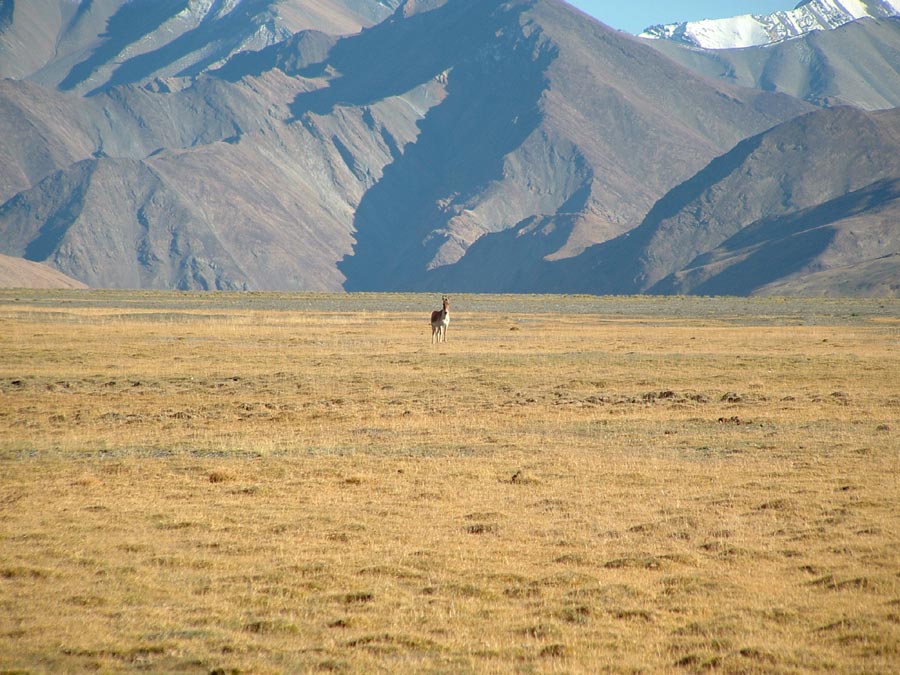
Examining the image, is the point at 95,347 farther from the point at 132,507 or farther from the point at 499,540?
the point at 499,540

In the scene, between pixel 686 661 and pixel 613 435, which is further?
pixel 613 435

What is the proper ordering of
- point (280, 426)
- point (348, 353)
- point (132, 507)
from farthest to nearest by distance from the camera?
1. point (348, 353)
2. point (280, 426)
3. point (132, 507)

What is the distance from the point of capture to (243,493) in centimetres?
1797

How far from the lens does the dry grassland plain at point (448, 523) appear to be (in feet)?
35.4

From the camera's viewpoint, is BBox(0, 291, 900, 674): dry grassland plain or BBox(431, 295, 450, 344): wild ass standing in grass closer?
BBox(0, 291, 900, 674): dry grassland plain

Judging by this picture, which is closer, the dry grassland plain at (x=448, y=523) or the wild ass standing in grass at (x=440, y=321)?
the dry grassland plain at (x=448, y=523)

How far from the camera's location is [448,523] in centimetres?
1605

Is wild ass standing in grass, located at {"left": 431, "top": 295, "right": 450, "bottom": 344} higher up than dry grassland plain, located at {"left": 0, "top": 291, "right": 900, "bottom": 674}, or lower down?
higher up

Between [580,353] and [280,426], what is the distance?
22.3 meters

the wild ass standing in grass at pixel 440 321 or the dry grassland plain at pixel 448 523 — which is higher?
the wild ass standing in grass at pixel 440 321

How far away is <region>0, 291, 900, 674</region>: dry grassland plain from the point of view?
10805 mm

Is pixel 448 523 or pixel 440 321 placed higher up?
pixel 440 321

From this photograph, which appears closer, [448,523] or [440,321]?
[448,523]

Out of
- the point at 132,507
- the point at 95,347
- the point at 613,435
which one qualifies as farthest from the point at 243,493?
the point at 95,347
